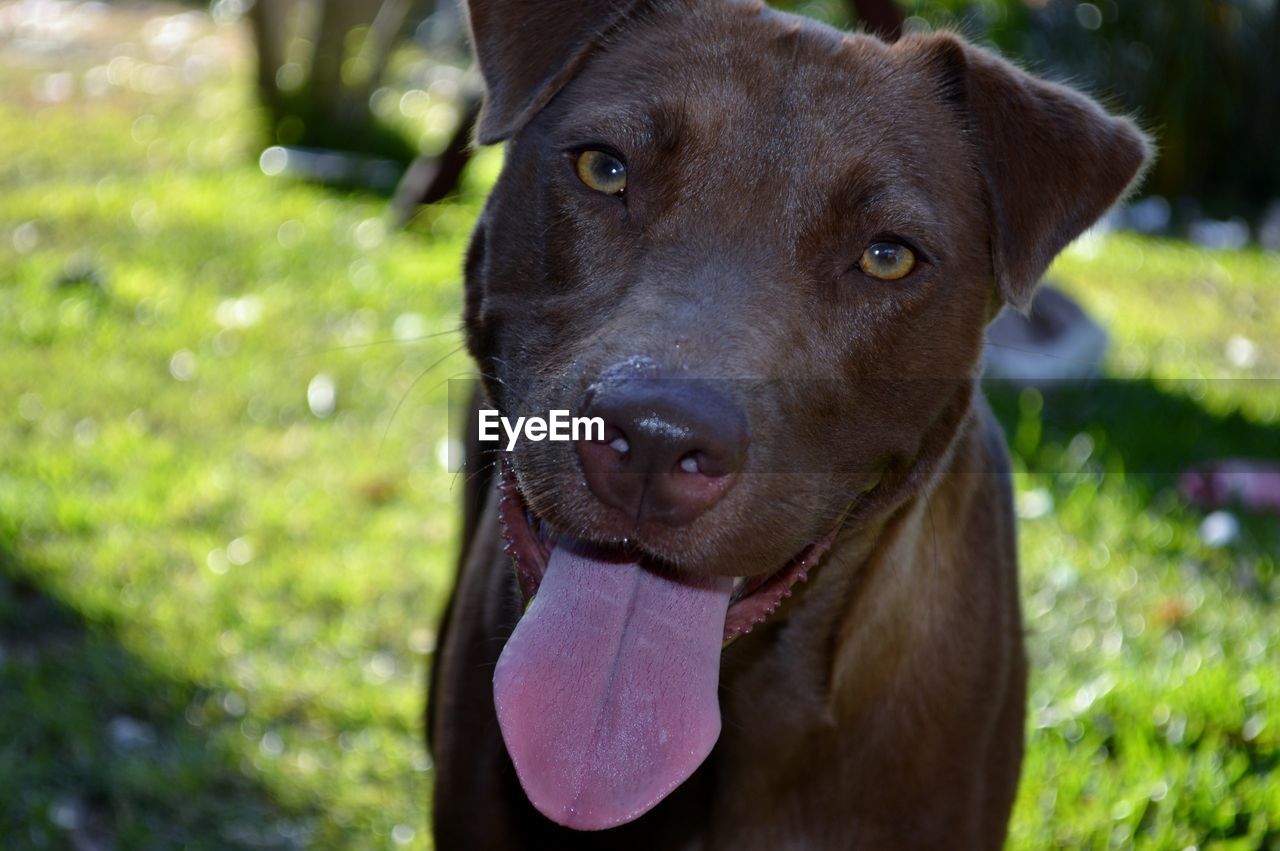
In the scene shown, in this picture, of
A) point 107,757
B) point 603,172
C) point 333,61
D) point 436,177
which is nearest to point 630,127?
point 603,172

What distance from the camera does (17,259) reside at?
759 cm

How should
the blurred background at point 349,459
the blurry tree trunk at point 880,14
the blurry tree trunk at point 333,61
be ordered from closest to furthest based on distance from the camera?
the blurred background at point 349,459, the blurry tree trunk at point 880,14, the blurry tree trunk at point 333,61

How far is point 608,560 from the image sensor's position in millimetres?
2605

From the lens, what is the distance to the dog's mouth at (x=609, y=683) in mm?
2510

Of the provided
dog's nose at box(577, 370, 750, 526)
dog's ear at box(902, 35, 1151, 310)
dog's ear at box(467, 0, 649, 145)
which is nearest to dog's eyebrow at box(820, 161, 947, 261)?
dog's ear at box(902, 35, 1151, 310)

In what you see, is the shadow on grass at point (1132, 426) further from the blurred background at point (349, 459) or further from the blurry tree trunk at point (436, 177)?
the blurry tree trunk at point (436, 177)

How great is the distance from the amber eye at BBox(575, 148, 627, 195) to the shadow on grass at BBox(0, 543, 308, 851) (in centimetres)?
202

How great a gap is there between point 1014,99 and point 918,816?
4.66 feet

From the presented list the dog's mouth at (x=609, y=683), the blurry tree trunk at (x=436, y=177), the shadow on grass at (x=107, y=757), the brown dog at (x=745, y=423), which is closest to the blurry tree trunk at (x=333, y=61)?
the blurry tree trunk at (x=436, y=177)

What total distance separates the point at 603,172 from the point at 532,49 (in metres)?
0.40

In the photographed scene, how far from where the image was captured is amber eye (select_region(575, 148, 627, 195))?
2.73m

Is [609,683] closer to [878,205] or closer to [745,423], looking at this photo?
[745,423]

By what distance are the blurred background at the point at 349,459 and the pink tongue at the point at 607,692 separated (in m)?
1.52

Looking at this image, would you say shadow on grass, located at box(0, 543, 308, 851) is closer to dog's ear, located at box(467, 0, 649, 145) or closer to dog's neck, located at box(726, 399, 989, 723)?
dog's neck, located at box(726, 399, 989, 723)
